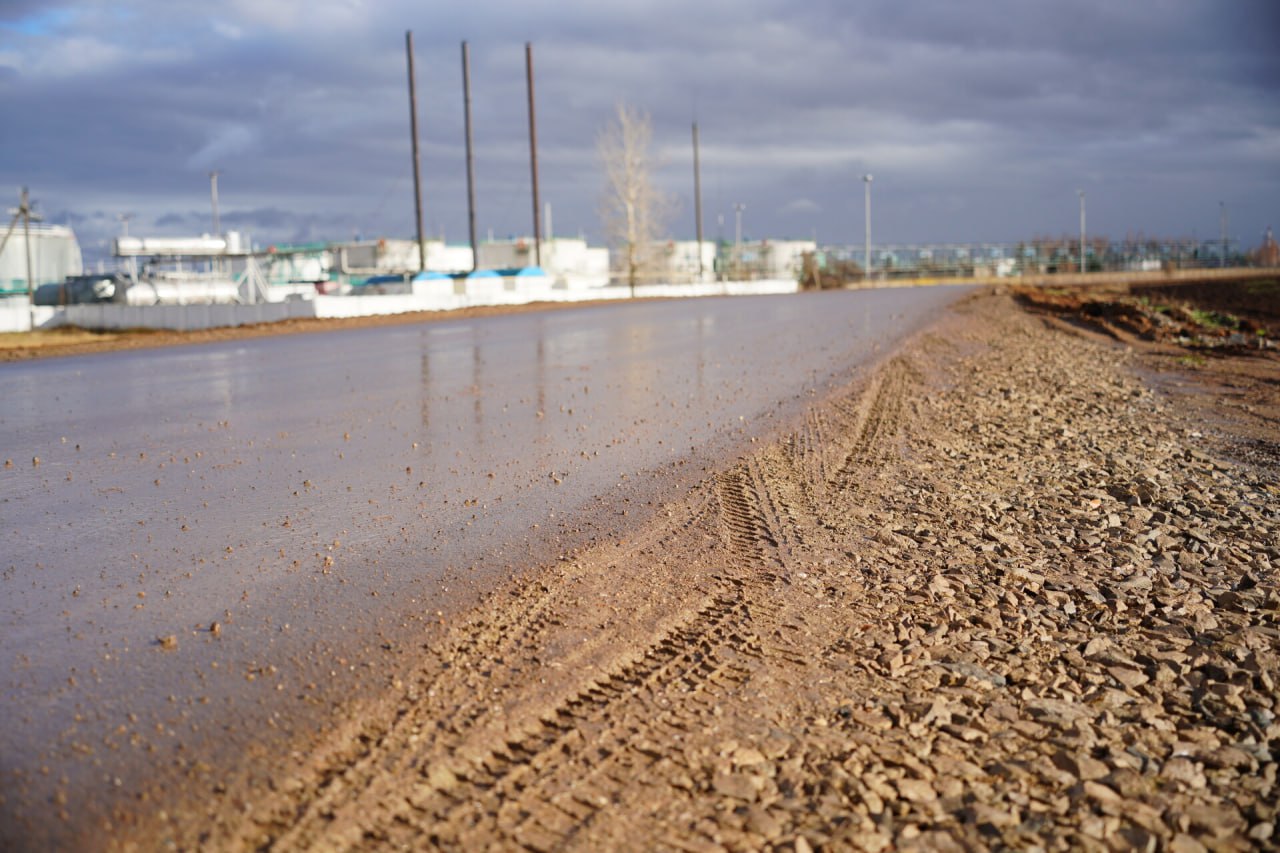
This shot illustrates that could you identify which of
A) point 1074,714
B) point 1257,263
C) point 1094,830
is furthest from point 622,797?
point 1257,263

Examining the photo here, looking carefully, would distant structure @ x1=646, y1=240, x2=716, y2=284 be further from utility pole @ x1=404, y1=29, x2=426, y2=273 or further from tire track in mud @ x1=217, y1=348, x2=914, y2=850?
tire track in mud @ x1=217, y1=348, x2=914, y2=850

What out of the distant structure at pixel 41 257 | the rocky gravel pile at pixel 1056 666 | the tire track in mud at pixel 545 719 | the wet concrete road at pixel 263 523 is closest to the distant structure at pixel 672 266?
the distant structure at pixel 41 257

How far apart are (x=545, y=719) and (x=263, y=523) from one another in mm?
3561

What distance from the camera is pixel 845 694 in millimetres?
4027

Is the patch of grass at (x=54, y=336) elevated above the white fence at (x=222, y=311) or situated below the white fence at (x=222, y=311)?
below

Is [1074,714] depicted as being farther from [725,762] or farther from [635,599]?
[635,599]

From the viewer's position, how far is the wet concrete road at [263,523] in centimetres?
368

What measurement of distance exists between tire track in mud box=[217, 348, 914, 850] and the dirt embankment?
0.04 feet

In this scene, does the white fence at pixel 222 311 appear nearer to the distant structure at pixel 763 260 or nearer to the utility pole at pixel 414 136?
the utility pole at pixel 414 136

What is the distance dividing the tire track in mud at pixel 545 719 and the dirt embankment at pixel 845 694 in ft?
0.04

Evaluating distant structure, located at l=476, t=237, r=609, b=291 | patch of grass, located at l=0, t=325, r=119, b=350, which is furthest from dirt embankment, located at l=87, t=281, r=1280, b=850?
distant structure, located at l=476, t=237, r=609, b=291

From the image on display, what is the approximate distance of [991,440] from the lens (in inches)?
381

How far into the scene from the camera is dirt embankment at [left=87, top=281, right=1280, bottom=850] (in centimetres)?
315

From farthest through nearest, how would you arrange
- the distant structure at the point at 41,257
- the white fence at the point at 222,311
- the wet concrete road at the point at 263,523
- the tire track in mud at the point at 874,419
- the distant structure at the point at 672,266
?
the distant structure at the point at 672,266, the distant structure at the point at 41,257, the white fence at the point at 222,311, the tire track in mud at the point at 874,419, the wet concrete road at the point at 263,523
